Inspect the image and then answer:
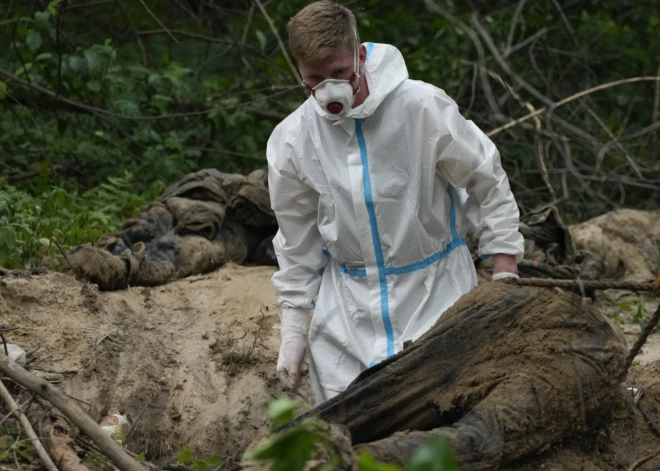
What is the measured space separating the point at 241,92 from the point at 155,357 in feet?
12.0

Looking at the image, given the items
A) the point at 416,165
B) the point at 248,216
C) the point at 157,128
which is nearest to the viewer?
the point at 416,165

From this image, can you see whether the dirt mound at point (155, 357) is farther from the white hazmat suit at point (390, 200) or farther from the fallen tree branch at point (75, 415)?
the fallen tree branch at point (75, 415)

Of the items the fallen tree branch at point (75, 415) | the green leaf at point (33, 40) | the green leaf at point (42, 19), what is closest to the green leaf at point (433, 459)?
the fallen tree branch at point (75, 415)

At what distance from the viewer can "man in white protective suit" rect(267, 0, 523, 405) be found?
3.51 metres

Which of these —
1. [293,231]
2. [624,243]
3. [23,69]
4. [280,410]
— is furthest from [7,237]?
[624,243]

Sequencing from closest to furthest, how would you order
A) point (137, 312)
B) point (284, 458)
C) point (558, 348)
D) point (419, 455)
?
point (419, 455) < point (284, 458) < point (558, 348) < point (137, 312)

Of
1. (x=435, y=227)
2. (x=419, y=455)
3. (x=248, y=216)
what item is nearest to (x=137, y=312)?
(x=248, y=216)

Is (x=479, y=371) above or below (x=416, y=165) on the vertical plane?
below

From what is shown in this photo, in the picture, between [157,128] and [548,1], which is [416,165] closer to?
[157,128]

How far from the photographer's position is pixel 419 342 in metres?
3.21

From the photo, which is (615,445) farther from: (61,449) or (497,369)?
(61,449)

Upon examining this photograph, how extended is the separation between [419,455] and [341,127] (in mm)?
2080

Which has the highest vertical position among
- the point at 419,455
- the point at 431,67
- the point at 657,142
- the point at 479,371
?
the point at 419,455

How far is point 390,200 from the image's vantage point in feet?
11.8
